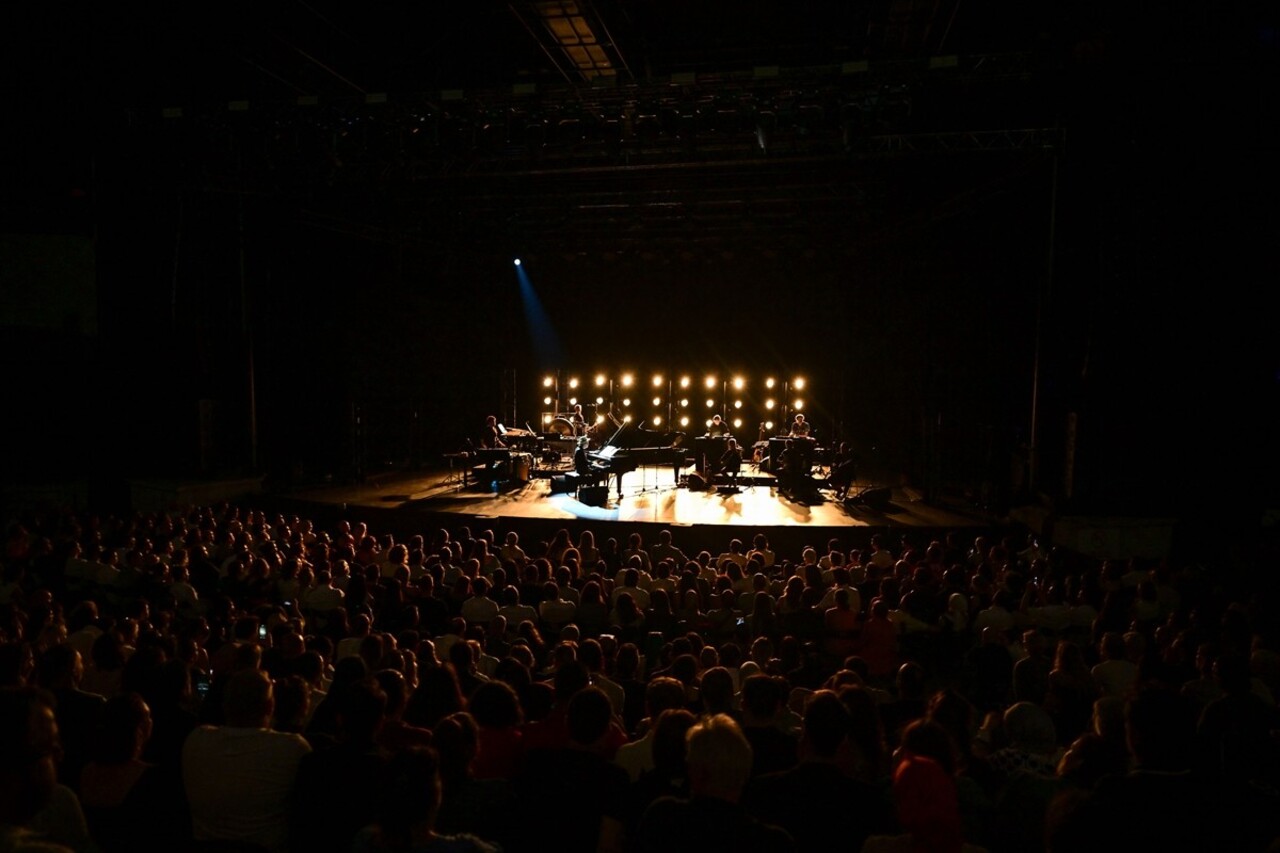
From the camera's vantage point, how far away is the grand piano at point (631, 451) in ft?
60.8

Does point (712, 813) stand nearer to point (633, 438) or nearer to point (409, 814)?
point (409, 814)

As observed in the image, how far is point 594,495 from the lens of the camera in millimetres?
17953

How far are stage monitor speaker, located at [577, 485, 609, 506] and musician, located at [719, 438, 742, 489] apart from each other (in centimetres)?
350

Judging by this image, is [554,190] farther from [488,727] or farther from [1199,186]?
[488,727]

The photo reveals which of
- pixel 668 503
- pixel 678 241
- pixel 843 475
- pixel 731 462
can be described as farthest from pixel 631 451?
pixel 678 241

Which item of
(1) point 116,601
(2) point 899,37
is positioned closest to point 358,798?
(1) point 116,601

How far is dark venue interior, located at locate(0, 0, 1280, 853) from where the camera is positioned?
13.2 meters

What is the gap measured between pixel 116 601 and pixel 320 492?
9802 mm

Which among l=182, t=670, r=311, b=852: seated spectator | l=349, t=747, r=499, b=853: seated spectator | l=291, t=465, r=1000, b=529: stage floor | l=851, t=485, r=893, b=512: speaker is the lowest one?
l=291, t=465, r=1000, b=529: stage floor

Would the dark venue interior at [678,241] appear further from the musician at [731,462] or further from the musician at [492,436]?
the musician at [492,436]

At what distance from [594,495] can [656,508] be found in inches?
57.0

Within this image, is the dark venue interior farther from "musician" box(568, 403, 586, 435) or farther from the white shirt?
the white shirt

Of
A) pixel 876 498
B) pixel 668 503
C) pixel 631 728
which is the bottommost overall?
pixel 668 503

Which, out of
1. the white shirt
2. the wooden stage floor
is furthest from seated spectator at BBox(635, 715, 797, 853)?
the wooden stage floor
